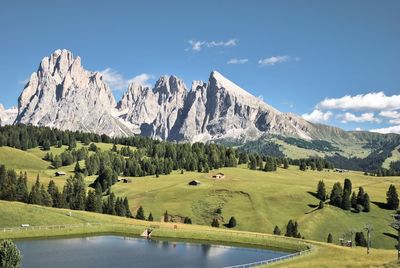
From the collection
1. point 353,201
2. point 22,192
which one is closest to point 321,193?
point 353,201

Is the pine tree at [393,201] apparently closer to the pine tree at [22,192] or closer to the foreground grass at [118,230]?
the foreground grass at [118,230]

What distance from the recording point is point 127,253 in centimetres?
9150

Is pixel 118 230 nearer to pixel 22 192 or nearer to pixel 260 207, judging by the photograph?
pixel 22 192

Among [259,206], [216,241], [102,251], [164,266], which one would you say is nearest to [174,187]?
[259,206]

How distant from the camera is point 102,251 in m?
92.5

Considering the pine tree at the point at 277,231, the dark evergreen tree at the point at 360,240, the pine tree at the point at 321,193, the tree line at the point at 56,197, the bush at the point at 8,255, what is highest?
the pine tree at the point at 321,193

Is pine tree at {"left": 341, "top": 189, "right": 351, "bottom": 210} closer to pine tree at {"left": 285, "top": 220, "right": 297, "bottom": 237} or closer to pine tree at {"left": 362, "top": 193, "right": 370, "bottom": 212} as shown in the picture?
pine tree at {"left": 362, "top": 193, "right": 370, "bottom": 212}

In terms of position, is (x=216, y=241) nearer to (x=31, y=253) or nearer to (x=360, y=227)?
(x=31, y=253)

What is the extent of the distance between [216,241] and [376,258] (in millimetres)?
46730

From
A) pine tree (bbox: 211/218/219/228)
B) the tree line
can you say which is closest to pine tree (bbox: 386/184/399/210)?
pine tree (bbox: 211/218/219/228)

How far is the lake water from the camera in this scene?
80.9 meters

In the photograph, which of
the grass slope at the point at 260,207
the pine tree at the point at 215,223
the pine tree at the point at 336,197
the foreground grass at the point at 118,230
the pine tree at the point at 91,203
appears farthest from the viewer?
the pine tree at the point at 336,197

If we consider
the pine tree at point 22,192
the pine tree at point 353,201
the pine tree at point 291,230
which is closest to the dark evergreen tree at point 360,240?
the pine tree at point 291,230

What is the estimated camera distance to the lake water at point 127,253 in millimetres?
80938
